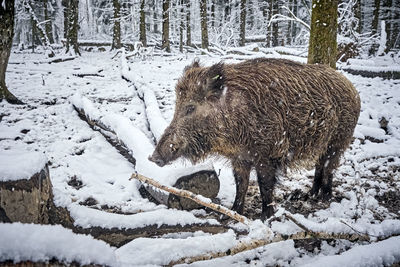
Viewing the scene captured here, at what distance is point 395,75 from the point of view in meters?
8.60

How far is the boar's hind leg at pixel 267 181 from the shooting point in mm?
2883

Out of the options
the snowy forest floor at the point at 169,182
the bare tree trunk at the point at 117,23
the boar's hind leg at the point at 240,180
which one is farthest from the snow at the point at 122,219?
the bare tree trunk at the point at 117,23

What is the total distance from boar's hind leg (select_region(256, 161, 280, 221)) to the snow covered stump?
2026 mm

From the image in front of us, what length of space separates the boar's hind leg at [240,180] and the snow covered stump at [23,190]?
1.94 meters

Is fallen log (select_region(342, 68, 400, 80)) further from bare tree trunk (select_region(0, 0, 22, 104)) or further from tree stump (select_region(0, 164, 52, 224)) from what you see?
tree stump (select_region(0, 164, 52, 224))

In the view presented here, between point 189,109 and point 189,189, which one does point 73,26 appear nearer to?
point 189,109

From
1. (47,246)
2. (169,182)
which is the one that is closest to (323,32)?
(169,182)

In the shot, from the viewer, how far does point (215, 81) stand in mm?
2783

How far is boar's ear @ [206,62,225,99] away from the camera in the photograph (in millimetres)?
2771

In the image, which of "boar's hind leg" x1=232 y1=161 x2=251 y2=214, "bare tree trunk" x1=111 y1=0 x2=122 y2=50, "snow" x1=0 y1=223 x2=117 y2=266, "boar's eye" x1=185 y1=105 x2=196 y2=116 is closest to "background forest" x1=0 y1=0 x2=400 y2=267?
"snow" x1=0 y1=223 x2=117 y2=266

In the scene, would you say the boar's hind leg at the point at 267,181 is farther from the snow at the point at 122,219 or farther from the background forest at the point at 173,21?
the background forest at the point at 173,21

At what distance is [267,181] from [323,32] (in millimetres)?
3075

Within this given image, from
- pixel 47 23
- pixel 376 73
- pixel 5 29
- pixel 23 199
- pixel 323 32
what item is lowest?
pixel 23 199

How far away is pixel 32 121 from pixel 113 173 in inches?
107
